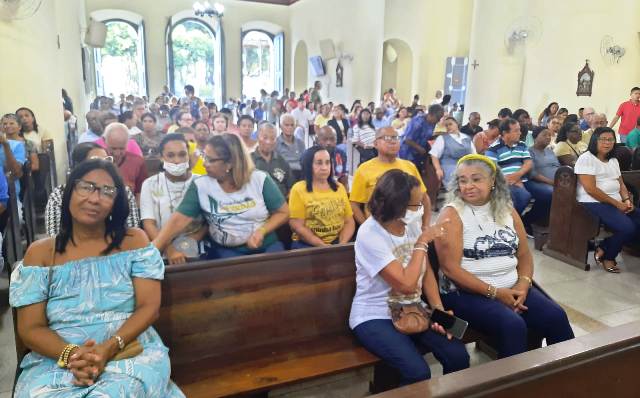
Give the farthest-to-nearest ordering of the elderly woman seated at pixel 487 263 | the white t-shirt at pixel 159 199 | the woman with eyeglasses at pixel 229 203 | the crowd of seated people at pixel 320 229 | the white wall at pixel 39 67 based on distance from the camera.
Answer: the white wall at pixel 39 67, the white t-shirt at pixel 159 199, the woman with eyeglasses at pixel 229 203, the elderly woman seated at pixel 487 263, the crowd of seated people at pixel 320 229

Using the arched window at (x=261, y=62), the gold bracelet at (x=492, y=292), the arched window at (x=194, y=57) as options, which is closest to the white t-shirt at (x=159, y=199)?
the gold bracelet at (x=492, y=292)

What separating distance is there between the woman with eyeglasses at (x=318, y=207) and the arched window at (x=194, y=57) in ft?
50.5

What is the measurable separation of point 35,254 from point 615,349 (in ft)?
6.38

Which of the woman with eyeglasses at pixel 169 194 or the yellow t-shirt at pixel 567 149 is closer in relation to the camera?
the woman with eyeglasses at pixel 169 194

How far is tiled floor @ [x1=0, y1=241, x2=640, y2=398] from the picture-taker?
8.48 ft

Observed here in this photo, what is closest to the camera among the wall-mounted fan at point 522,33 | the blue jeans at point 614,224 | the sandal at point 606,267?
the blue jeans at point 614,224

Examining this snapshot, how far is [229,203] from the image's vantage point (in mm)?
2840

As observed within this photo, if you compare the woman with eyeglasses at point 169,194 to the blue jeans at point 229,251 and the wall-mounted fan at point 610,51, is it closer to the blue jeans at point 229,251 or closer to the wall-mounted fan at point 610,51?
the blue jeans at point 229,251

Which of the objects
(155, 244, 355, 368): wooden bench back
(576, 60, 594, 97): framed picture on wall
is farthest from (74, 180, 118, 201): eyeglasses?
(576, 60, 594, 97): framed picture on wall

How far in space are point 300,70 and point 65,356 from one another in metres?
17.5

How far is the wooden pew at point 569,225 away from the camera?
174 inches

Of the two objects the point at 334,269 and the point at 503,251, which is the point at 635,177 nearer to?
the point at 503,251

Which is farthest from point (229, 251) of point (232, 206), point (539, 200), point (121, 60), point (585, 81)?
point (121, 60)

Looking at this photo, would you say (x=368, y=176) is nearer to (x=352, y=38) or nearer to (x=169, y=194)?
(x=169, y=194)
